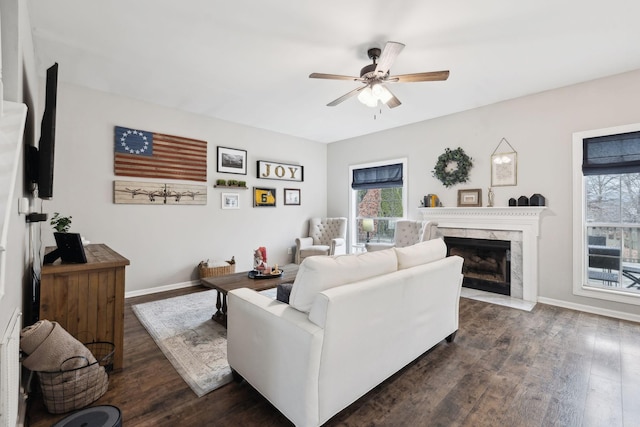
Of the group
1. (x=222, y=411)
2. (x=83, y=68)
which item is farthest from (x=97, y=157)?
(x=222, y=411)

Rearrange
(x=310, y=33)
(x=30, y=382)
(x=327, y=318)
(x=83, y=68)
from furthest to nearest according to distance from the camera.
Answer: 1. (x=83, y=68)
2. (x=310, y=33)
3. (x=30, y=382)
4. (x=327, y=318)

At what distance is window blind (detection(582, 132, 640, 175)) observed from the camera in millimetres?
3273

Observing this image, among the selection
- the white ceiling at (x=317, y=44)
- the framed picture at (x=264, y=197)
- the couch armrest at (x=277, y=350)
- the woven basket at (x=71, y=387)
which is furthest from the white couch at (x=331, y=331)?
the framed picture at (x=264, y=197)

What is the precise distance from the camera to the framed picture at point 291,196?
5.92m

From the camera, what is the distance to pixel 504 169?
4195mm

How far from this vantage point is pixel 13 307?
5.02ft

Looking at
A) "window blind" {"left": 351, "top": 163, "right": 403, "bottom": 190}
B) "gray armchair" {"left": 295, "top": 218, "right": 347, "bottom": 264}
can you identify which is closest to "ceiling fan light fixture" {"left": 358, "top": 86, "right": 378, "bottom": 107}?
"window blind" {"left": 351, "top": 163, "right": 403, "bottom": 190}

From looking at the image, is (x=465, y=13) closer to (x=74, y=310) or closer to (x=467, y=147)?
(x=467, y=147)

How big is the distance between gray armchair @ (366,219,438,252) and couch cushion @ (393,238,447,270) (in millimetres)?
1965

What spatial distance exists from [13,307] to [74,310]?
0.58 metres

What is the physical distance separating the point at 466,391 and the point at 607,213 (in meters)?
3.14

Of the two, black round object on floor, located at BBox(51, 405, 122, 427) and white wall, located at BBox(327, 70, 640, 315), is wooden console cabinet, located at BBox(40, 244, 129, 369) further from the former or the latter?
white wall, located at BBox(327, 70, 640, 315)

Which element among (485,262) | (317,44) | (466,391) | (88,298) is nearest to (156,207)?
(88,298)

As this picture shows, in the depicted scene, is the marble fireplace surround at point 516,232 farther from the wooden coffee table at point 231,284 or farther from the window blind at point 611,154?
the wooden coffee table at point 231,284
